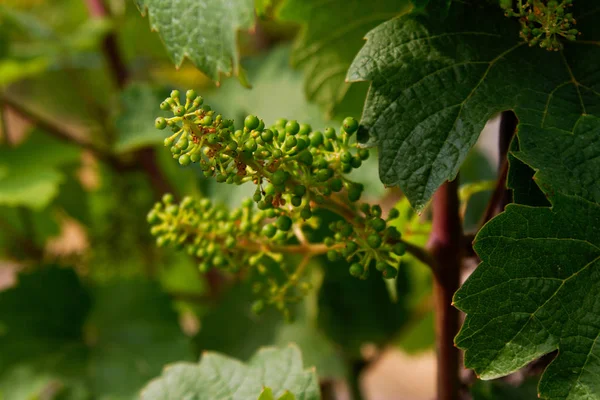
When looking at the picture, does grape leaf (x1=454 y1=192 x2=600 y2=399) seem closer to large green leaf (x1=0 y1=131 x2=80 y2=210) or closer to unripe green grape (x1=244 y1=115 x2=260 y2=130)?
unripe green grape (x1=244 y1=115 x2=260 y2=130)

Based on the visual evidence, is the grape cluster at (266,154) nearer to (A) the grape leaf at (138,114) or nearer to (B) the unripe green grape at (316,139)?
(B) the unripe green grape at (316,139)

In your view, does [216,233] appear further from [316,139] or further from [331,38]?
[331,38]

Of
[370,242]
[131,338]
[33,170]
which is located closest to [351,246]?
[370,242]

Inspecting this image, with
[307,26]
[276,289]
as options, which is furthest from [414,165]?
[307,26]

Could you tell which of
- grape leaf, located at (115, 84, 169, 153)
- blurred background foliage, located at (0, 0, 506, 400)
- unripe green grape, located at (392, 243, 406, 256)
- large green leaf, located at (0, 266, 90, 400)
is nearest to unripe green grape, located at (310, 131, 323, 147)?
unripe green grape, located at (392, 243, 406, 256)

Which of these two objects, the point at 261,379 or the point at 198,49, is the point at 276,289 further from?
the point at 198,49

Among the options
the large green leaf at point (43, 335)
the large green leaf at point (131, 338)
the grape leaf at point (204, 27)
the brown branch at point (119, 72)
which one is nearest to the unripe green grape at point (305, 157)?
the grape leaf at point (204, 27)
